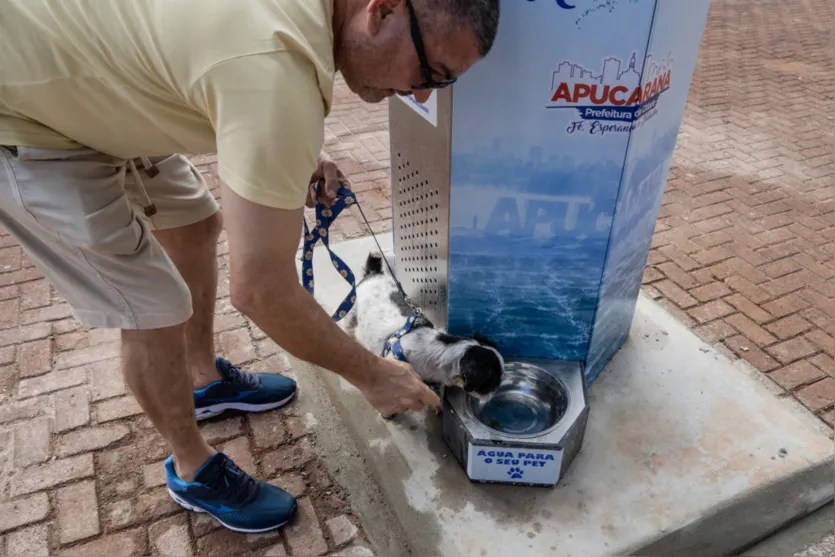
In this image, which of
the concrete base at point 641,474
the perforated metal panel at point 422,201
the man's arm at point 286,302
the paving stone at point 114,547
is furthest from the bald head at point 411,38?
the paving stone at point 114,547

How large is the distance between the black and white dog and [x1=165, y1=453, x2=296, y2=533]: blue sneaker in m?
0.73

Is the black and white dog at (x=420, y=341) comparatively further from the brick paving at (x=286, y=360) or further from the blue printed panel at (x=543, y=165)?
the brick paving at (x=286, y=360)

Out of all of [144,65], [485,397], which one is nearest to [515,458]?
[485,397]

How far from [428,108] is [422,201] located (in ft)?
1.41

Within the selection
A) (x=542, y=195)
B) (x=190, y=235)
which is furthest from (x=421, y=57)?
(x=190, y=235)

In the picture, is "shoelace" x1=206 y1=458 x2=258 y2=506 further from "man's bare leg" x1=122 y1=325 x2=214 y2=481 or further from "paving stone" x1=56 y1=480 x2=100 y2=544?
"paving stone" x1=56 y1=480 x2=100 y2=544

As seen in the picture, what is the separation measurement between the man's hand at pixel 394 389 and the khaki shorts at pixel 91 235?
2.11ft

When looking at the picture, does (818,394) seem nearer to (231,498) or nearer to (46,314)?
(231,498)

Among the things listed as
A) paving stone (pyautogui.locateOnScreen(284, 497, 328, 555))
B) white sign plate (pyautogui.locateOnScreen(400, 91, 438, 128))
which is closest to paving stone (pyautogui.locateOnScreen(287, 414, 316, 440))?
paving stone (pyautogui.locateOnScreen(284, 497, 328, 555))

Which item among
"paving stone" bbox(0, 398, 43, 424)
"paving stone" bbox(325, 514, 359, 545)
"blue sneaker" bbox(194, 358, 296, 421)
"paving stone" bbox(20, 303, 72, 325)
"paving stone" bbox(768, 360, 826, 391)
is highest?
"blue sneaker" bbox(194, 358, 296, 421)

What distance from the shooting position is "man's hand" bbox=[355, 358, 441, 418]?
6.18 ft

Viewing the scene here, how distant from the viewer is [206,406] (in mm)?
2607

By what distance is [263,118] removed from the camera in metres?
1.31

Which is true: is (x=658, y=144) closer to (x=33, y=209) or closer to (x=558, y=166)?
(x=558, y=166)
